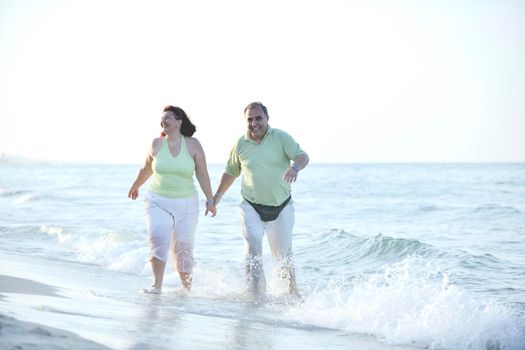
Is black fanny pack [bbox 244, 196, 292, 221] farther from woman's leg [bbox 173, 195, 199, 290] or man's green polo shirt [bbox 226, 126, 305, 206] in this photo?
woman's leg [bbox 173, 195, 199, 290]

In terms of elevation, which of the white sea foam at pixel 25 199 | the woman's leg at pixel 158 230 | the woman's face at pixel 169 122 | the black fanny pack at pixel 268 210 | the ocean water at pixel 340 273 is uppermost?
the woman's face at pixel 169 122

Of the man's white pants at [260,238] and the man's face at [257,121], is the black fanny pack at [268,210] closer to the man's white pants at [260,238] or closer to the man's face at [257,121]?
the man's white pants at [260,238]

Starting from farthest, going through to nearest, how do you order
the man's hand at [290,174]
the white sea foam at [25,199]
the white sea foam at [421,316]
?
the white sea foam at [25,199]
the man's hand at [290,174]
the white sea foam at [421,316]

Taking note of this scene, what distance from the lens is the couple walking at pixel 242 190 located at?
22.1 feet

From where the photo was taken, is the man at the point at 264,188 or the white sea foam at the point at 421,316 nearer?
the white sea foam at the point at 421,316

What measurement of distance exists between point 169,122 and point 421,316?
120 inches

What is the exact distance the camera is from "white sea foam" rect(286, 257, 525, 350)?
210 inches

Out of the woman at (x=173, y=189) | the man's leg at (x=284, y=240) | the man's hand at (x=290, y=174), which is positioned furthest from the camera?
the woman at (x=173, y=189)

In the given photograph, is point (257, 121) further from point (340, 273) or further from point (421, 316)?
point (340, 273)

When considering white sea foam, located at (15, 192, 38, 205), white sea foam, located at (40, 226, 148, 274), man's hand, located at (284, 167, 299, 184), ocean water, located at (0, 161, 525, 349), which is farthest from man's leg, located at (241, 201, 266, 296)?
white sea foam, located at (15, 192, 38, 205)

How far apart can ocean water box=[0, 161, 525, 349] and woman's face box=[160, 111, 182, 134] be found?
1658 mm

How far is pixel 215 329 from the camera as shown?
5.27 meters

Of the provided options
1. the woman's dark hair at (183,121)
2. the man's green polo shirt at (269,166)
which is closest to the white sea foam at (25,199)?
the woman's dark hair at (183,121)

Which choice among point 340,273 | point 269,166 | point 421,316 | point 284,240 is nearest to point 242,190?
point 269,166
